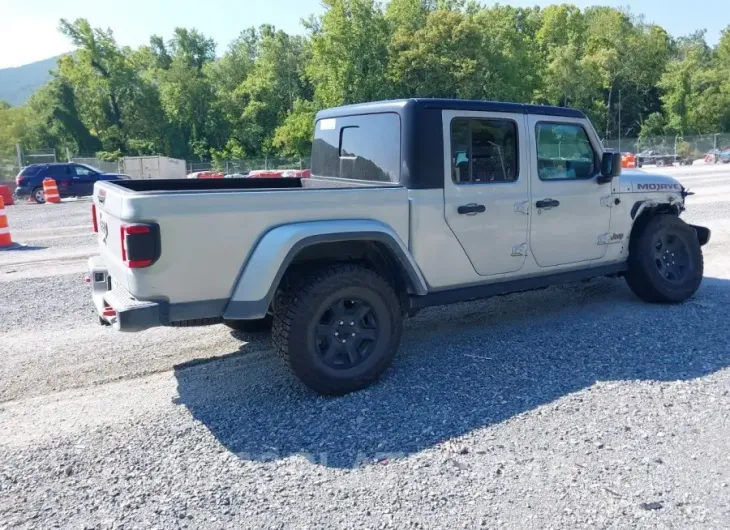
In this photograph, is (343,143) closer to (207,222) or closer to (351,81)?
(207,222)

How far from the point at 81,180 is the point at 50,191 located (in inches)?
102

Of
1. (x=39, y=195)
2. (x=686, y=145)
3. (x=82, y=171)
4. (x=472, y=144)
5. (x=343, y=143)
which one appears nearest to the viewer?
(x=472, y=144)

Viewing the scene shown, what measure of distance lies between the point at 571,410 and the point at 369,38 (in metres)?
55.0

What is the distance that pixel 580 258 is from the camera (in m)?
5.65

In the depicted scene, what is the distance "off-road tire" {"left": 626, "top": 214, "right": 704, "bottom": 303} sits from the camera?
605cm

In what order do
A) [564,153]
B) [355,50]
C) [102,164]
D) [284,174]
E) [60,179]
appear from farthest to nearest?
[355,50] < [102,164] < [60,179] < [284,174] < [564,153]

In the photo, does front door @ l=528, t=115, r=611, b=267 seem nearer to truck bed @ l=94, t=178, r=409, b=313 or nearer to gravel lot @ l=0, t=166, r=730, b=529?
gravel lot @ l=0, t=166, r=730, b=529

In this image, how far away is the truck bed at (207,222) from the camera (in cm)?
368

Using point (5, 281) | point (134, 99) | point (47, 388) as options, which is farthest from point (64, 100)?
point (47, 388)

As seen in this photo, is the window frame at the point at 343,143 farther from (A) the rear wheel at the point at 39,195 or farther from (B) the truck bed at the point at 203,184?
(A) the rear wheel at the point at 39,195

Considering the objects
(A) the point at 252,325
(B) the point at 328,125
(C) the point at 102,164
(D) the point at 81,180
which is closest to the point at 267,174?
(D) the point at 81,180

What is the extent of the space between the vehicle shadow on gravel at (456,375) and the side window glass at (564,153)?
1.37 meters

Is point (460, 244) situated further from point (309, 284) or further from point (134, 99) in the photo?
point (134, 99)

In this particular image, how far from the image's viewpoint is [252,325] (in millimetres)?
5555
